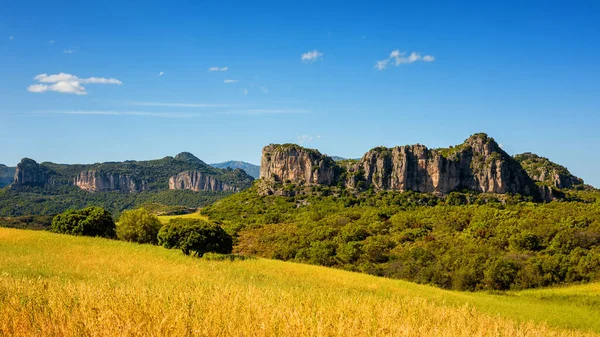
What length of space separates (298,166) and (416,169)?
4758 cm

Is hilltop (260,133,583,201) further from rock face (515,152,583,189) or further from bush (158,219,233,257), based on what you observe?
bush (158,219,233,257)

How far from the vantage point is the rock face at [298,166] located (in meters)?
171

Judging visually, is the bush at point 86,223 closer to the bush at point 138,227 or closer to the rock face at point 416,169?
the bush at point 138,227

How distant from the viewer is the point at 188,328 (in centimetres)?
655

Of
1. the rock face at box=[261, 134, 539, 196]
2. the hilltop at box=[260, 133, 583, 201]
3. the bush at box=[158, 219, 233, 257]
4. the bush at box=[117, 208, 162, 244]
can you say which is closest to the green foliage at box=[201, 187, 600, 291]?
the bush at box=[117, 208, 162, 244]

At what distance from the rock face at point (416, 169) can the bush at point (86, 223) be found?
119m

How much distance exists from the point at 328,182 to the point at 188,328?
16628 cm

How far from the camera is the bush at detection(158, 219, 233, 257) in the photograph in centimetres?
4250

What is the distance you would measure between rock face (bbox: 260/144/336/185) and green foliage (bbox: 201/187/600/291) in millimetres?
58984

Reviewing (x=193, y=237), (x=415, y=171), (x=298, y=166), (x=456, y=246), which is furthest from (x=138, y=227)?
(x=415, y=171)

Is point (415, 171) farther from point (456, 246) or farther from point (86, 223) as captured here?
point (86, 223)

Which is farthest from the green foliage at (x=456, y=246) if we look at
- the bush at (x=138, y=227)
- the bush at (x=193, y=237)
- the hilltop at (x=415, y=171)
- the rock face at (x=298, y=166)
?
the hilltop at (x=415, y=171)

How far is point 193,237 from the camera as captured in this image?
42562mm

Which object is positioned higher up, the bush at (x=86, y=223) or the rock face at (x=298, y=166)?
the rock face at (x=298, y=166)
